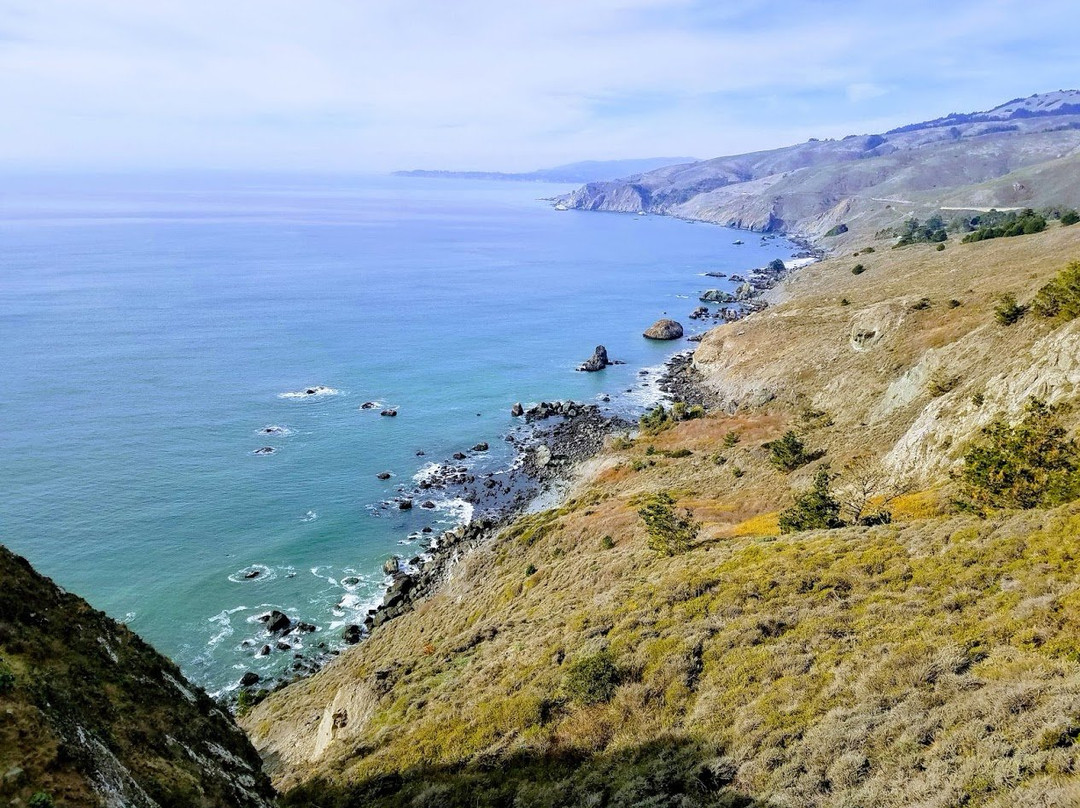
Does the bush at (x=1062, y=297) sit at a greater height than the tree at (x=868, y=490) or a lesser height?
greater

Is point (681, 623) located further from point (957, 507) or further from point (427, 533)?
point (427, 533)

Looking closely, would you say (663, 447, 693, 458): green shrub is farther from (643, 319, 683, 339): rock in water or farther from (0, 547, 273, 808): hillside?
(643, 319, 683, 339): rock in water

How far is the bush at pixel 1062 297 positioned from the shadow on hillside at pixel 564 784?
45.1 m

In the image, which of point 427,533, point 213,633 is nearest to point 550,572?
point 427,533

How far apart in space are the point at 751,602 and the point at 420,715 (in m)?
15.4

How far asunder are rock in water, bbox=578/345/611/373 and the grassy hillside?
6339 centimetres

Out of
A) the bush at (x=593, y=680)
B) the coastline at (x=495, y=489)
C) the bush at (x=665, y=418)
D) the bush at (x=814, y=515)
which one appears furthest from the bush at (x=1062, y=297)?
the coastline at (x=495, y=489)

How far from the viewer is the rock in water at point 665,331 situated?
13875 centimetres

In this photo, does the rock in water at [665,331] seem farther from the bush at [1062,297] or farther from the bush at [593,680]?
the bush at [593,680]

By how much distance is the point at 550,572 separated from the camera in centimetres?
4619

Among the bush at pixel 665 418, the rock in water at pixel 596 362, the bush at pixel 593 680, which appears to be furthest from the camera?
the rock in water at pixel 596 362

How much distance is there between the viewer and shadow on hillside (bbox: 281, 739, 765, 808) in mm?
17875

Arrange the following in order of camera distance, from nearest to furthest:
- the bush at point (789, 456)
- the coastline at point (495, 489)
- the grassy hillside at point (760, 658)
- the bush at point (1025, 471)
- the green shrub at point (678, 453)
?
the grassy hillside at point (760, 658) → the bush at point (1025, 471) → the coastline at point (495, 489) → the bush at point (789, 456) → the green shrub at point (678, 453)

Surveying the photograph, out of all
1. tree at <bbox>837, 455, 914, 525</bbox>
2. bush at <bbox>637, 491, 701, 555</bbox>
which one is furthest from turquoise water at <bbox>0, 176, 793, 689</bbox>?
tree at <bbox>837, 455, 914, 525</bbox>
